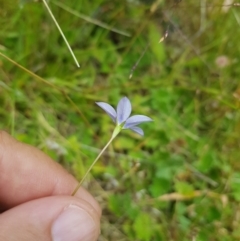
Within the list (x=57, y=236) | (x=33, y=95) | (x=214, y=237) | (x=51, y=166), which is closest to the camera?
(x=57, y=236)

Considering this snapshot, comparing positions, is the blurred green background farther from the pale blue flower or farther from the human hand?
the pale blue flower

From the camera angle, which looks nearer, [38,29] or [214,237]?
[214,237]

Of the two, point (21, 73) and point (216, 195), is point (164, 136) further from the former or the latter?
point (21, 73)

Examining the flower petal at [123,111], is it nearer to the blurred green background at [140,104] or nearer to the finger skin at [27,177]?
the finger skin at [27,177]

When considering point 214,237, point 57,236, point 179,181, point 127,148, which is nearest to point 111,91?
point 127,148

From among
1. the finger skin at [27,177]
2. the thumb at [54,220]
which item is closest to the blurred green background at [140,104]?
the finger skin at [27,177]

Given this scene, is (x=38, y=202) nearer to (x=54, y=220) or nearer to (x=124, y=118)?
(x=54, y=220)
